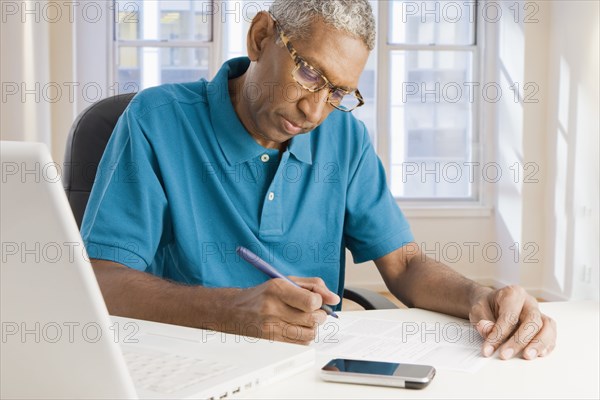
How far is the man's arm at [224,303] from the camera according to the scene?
1.14 meters

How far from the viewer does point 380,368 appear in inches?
38.5

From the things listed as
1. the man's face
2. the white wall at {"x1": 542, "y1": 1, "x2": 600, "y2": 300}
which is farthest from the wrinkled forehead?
the white wall at {"x1": 542, "y1": 1, "x2": 600, "y2": 300}

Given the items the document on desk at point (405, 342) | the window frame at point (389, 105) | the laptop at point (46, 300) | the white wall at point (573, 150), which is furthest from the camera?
the window frame at point (389, 105)

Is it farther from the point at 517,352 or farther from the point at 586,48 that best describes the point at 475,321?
the point at 586,48

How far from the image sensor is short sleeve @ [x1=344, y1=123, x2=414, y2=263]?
69.2 inches

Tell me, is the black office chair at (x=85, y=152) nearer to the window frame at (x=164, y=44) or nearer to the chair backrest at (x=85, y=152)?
the chair backrest at (x=85, y=152)

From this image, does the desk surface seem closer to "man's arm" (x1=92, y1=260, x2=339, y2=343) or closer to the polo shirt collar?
"man's arm" (x1=92, y1=260, x2=339, y2=343)

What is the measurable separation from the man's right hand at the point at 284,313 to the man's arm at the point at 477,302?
0.25 meters

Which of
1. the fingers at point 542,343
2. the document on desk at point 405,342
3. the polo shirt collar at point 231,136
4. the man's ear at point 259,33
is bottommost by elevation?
the document on desk at point 405,342

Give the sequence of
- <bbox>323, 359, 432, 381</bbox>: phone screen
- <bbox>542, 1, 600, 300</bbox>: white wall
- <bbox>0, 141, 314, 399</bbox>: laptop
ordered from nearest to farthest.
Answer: <bbox>0, 141, 314, 399</bbox>: laptop → <bbox>323, 359, 432, 381</bbox>: phone screen → <bbox>542, 1, 600, 300</bbox>: white wall

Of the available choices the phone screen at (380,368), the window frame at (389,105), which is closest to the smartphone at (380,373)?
the phone screen at (380,368)

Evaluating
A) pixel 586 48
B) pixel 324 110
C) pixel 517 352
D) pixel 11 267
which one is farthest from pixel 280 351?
pixel 586 48

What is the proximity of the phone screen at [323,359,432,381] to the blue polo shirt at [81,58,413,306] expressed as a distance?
0.61 m

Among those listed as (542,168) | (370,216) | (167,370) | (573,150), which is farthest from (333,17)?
(542,168)
